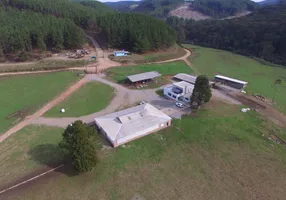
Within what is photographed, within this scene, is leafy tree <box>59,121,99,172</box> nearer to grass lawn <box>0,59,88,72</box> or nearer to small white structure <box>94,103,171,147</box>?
small white structure <box>94,103,171,147</box>

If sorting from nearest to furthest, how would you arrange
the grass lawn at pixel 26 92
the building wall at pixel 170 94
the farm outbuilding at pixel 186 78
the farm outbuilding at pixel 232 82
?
the grass lawn at pixel 26 92, the building wall at pixel 170 94, the farm outbuilding at pixel 232 82, the farm outbuilding at pixel 186 78

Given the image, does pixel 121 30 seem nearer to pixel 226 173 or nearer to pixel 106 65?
pixel 106 65

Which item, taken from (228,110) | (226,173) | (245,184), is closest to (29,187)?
(226,173)

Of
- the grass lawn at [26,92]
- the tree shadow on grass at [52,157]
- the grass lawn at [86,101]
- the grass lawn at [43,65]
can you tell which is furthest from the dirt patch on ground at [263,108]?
the grass lawn at [43,65]

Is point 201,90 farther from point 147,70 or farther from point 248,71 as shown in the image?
point 248,71

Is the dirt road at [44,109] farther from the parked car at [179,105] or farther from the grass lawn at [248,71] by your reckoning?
the grass lawn at [248,71]

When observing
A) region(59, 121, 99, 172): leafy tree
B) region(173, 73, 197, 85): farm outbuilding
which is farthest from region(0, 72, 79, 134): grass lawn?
region(173, 73, 197, 85): farm outbuilding

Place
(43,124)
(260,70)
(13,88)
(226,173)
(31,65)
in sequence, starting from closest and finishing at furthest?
(226,173) < (43,124) < (13,88) < (31,65) < (260,70)

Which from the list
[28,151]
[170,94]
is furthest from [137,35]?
[28,151]
